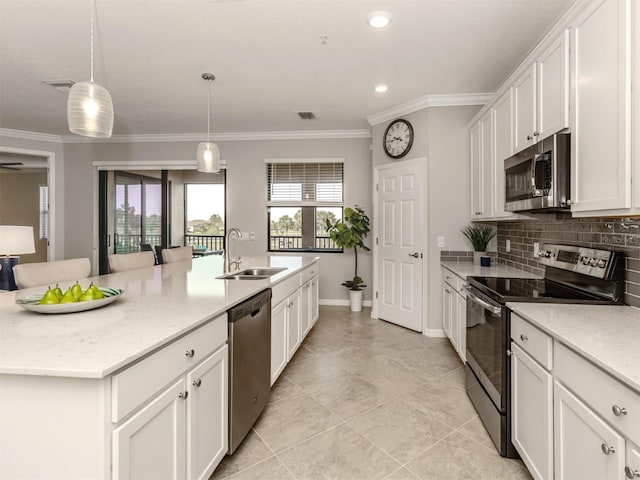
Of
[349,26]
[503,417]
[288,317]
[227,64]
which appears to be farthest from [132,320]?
[227,64]

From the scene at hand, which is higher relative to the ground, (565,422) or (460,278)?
(460,278)

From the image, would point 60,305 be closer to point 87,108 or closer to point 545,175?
point 87,108

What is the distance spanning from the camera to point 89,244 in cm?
612

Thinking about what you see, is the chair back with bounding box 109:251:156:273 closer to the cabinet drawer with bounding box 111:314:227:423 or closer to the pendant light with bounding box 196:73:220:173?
the pendant light with bounding box 196:73:220:173

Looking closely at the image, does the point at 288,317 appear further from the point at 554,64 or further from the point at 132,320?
the point at 554,64

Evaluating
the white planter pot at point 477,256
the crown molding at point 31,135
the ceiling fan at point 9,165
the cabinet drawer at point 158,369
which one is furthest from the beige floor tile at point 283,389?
the ceiling fan at point 9,165

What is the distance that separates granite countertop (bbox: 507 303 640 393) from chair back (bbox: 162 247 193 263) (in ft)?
10.1

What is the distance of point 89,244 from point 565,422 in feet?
22.4

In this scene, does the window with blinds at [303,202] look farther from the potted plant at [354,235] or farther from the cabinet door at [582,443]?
the cabinet door at [582,443]

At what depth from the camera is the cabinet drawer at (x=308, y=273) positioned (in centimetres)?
352

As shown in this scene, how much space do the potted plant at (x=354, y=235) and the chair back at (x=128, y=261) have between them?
2.58m

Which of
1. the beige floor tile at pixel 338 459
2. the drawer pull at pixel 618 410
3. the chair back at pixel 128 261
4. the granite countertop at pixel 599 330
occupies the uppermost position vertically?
the chair back at pixel 128 261

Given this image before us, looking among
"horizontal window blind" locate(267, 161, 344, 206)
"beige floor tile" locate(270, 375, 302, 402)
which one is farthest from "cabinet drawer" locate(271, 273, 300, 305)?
"horizontal window blind" locate(267, 161, 344, 206)

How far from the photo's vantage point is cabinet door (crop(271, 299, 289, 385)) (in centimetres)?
255
